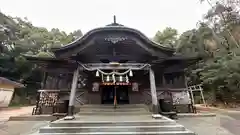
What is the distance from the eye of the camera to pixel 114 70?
25.8ft

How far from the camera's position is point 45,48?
1021 inches

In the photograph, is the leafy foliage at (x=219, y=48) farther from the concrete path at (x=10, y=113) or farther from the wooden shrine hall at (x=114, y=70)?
the concrete path at (x=10, y=113)

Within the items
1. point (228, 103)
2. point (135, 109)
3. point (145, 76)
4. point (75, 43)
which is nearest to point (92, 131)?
point (135, 109)

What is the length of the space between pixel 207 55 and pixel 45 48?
69.7 feet

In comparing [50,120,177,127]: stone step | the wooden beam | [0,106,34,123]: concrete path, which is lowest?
[50,120,177,127]: stone step

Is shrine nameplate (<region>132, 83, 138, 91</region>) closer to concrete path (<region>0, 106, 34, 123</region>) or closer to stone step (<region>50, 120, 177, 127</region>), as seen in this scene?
stone step (<region>50, 120, 177, 127</region>)

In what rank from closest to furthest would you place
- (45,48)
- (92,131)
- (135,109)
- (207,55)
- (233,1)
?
(92,131)
(135,109)
(233,1)
(207,55)
(45,48)

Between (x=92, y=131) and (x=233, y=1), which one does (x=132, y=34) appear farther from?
(x=233, y=1)

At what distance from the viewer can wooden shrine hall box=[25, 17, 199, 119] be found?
25.4ft

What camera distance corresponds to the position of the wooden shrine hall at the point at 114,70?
773cm

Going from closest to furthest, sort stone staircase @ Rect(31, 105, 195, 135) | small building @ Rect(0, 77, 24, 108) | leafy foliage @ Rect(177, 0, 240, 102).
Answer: stone staircase @ Rect(31, 105, 195, 135), leafy foliage @ Rect(177, 0, 240, 102), small building @ Rect(0, 77, 24, 108)

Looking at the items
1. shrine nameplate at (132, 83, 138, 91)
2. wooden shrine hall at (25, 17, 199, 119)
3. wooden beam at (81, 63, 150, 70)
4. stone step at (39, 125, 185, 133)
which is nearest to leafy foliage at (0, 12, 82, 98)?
wooden shrine hall at (25, 17, 199, 119)

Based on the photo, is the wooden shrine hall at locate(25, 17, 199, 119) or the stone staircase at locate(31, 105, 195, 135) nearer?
the stone staircase at locate(31, 105, 195, 135)

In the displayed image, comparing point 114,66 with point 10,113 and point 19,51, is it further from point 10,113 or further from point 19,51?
point 19,51
